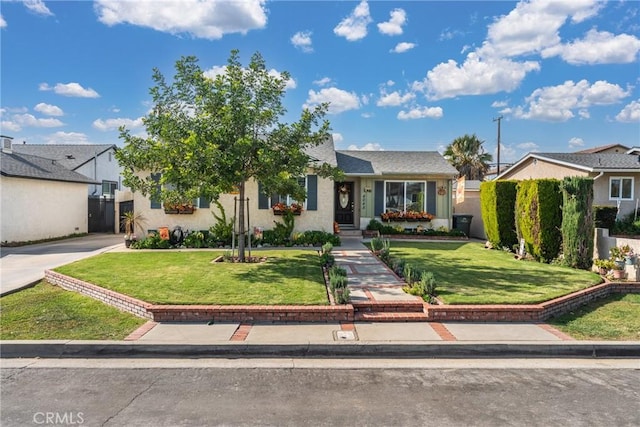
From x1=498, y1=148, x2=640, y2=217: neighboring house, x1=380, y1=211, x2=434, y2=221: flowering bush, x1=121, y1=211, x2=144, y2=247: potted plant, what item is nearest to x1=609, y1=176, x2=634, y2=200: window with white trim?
x1=498, y1=148, x2=640, y2=217: neighboring house

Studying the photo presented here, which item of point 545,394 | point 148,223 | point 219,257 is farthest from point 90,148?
point 545,394

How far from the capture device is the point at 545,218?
10695 millimetres

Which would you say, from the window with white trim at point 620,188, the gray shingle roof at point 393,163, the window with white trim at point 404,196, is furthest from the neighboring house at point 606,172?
the window with white trim at point 404,196

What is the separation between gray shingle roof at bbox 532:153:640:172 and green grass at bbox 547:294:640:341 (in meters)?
14.5

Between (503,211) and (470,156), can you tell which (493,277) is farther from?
(470,156)

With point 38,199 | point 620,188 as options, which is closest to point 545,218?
point 620,188

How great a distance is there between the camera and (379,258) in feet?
37.3

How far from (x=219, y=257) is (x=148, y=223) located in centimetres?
544

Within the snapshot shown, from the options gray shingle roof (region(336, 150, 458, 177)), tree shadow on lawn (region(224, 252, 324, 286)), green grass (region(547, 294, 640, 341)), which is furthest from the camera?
gray shingle roof (region(336, 150, 458, 177))

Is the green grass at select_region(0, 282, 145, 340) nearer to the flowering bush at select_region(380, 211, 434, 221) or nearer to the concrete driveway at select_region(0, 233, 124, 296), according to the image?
the concrete driveway at select_region(0, 233, 124, 296)

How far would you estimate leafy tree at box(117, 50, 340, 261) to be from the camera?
9086mm

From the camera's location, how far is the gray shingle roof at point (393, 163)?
17375 millimetres

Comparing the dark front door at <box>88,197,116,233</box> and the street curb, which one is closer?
the street curb

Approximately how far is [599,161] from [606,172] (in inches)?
52.9
